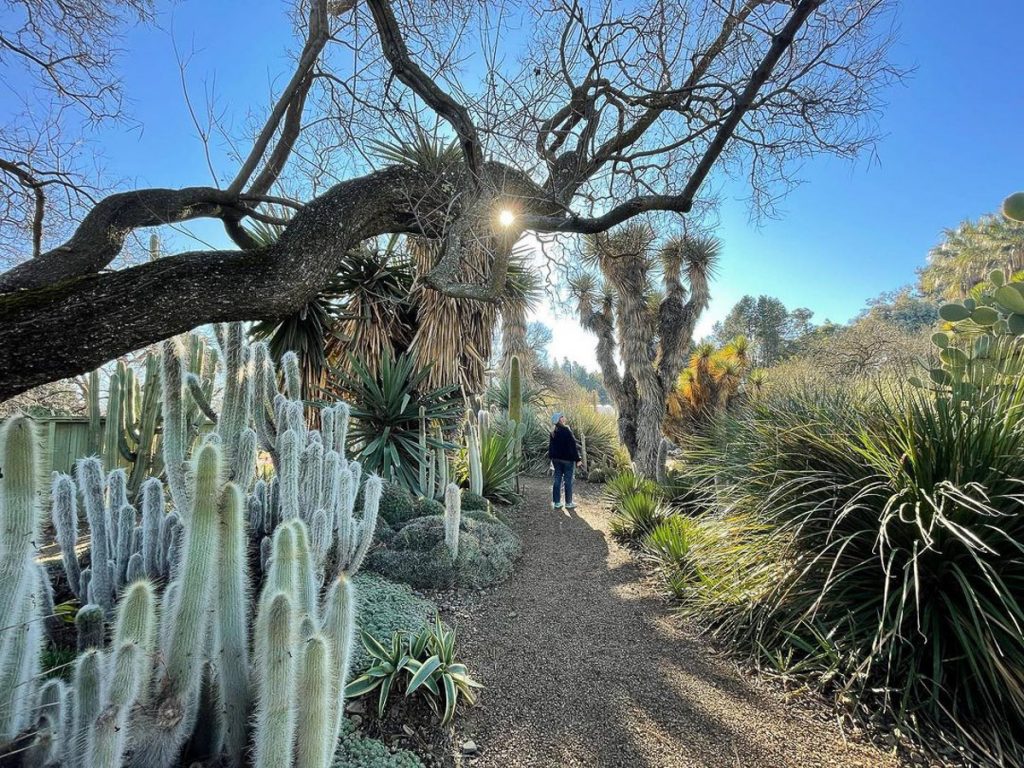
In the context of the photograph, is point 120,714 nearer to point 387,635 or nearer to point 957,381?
point 387,635

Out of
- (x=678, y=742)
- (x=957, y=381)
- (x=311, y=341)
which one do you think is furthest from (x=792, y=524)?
(x=311, y=341)

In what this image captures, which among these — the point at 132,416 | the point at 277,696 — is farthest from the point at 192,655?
the point at 132,416

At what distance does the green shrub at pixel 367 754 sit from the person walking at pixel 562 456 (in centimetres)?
579

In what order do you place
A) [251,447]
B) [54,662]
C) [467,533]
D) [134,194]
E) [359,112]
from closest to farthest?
[54,662]
[251,447]
[134,194]
[359,112]
[467,533]

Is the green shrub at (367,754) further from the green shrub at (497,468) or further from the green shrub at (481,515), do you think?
the green shrub at (497,468)

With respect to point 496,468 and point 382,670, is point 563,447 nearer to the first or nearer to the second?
point 496,468

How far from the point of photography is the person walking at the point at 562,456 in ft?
25.5

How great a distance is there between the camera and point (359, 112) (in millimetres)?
4602

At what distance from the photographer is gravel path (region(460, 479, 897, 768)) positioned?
7.49ft

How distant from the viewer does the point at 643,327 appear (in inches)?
449

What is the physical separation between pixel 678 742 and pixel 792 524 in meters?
1.61

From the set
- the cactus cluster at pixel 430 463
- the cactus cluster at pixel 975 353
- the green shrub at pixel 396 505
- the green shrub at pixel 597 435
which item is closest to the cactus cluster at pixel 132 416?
the green shrub at pixel 396 505

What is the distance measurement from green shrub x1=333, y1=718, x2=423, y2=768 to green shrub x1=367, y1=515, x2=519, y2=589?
2031 millimetres

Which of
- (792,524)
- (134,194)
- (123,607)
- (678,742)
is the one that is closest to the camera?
(123,607)
